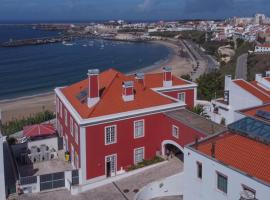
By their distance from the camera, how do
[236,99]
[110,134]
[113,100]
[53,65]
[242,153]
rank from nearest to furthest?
[242,153] < [110,134] < [113,100] < [236,99] < [53,65]

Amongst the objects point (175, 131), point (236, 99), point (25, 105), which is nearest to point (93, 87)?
point (175, 131)

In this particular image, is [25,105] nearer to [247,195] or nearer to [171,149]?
[171,149]

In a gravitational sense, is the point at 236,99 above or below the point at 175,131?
above

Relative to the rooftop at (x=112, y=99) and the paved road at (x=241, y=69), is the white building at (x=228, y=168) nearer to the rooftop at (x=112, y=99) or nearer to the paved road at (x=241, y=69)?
the rooftop at (x=112, y=99)

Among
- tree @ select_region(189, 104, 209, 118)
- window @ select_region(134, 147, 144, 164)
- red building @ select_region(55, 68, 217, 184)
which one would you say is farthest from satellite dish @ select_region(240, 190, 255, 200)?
tree @ select_region(189, 104, 209, 118)

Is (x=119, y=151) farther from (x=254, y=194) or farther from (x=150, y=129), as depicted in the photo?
(x=254, y=194)

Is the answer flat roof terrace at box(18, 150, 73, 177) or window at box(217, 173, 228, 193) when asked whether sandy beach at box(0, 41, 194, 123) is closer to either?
flat roof terrace at box(18, 150, 73, 177)

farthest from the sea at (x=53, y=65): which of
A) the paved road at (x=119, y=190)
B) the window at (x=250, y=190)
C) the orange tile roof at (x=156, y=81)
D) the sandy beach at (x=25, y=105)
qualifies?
the window at (x=250, y=190)

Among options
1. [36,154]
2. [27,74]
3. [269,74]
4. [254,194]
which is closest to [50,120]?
[36,154]
